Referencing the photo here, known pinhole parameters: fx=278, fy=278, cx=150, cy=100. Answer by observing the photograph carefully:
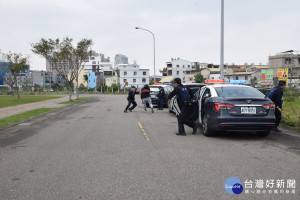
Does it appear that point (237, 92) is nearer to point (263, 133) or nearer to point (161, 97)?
point (263, 133)

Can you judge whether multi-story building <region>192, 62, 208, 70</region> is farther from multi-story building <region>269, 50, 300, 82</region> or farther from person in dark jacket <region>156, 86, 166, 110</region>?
person in dark jacket <region>156, 86, 166, 110</region>

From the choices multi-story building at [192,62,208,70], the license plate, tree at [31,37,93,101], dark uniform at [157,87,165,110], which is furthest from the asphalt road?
multi-story building at [192,62,208,70]

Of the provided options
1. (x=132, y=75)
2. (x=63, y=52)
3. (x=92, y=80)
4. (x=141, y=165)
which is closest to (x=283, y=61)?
(x=132, y=75)

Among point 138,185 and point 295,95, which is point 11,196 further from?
point 295,95

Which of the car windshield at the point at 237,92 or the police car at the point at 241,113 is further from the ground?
the car windshield at the point at 237,92

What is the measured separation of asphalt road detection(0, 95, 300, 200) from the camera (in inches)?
147

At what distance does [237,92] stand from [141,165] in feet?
13.3

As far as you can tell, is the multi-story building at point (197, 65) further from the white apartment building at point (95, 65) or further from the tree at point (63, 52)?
the tree at point (63, 52)

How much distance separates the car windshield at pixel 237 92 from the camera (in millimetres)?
7641

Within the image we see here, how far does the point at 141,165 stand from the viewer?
5.00 m

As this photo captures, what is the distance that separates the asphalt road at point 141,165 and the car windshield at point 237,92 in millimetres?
1195

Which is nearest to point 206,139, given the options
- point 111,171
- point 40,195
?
point 111,171

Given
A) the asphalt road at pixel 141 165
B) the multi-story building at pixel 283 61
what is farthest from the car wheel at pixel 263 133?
the multi-story building at pixel 283 61

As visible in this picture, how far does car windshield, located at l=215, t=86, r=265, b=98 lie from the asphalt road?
1.20 meters
